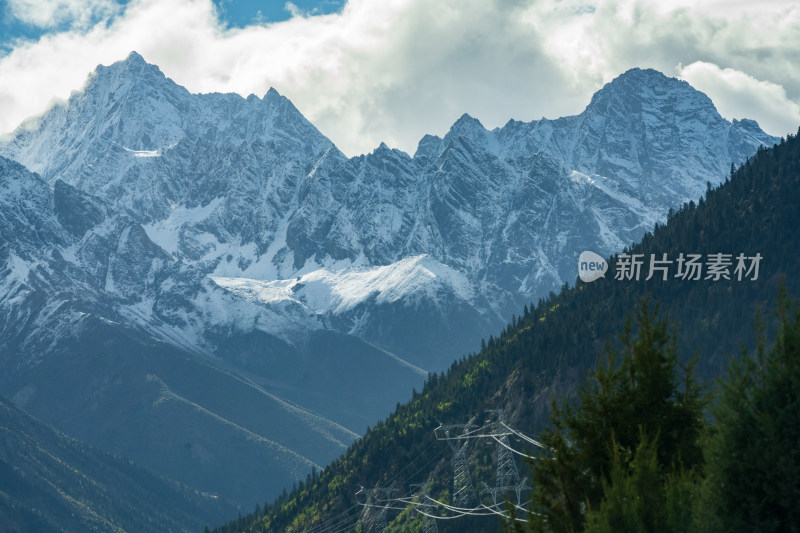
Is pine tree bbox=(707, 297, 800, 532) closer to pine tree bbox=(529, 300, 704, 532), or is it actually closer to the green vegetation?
the green vegetation

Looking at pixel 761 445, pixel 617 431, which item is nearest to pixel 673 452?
pixel 617 431

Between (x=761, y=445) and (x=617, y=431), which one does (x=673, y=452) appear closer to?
(x=617, y=431)

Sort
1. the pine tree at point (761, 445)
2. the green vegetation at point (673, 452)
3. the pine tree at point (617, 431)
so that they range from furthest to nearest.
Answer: the pine tree at point (617, 431) < the green vegetation at point (673, 452) < the pine tree at point (761, 445)

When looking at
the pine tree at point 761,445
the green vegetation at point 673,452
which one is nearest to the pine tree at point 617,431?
the green vegetation at point 673,452

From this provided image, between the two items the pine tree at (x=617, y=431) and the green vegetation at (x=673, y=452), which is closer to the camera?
the green vegetation at (x=673, y=452)

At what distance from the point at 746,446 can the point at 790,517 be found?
2.41 metres

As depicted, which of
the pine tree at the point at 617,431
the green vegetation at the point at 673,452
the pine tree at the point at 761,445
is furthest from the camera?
the pine tree at the point at 617,431

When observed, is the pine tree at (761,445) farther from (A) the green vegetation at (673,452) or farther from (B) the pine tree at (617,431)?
(B) the pine tree at (617,431)

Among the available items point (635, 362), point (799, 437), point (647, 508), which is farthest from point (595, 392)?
point (799, 437)

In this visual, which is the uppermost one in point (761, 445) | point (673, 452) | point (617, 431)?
point (617, 431)

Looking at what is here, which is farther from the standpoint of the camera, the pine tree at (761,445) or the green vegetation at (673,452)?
the green vegetation at (673,452)

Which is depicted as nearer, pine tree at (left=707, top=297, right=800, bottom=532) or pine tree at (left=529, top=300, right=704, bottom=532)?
pine tree at (left=707, top=297, right=800, bottom=532)

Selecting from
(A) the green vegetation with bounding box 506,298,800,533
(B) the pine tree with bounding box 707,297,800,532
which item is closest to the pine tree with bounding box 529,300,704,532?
(A) the green vegetation with bounding box 506,298,800,533

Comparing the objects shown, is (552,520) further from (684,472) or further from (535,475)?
(684,472)
